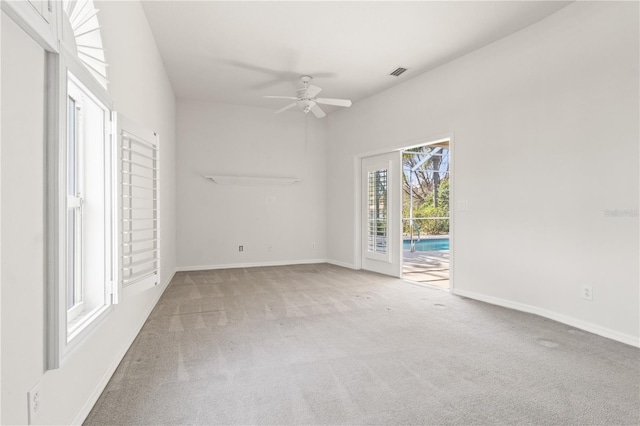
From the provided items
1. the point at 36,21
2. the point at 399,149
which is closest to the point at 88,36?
the point at 36,21

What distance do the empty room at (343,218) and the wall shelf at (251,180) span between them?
0.05m

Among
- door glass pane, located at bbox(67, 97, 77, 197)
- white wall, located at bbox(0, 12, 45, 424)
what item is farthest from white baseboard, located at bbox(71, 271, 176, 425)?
door glass pane, located at bbox(67, 97, 77, 197)

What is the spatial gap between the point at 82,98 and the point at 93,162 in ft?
1.18

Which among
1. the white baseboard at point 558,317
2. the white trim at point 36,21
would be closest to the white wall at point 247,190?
the white baseboard at point 558,317

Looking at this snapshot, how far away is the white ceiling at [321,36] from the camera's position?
10.4 ft

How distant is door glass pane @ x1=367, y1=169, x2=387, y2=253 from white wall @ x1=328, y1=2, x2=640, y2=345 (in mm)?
1194

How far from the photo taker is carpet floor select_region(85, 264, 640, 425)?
5.74 ft

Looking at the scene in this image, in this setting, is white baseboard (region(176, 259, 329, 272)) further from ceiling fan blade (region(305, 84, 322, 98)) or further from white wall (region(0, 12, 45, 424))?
white wall (region(0, 12, 45, 424))

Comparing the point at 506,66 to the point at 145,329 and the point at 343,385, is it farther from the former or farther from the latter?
the point at 145,329

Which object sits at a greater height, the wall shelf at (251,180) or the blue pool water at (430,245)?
the wall shelf at (251,180)

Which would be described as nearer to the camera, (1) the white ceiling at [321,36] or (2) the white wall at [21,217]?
(2) the white wall at [21,217]

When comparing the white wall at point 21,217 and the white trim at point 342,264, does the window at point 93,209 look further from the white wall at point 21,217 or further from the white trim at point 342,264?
the white trim at point 342,264

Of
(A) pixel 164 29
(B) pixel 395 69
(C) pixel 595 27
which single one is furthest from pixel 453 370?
(A) pixel 164 29

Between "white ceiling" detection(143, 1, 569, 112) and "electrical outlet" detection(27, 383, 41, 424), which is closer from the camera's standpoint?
"electrical outlet" detection(27, 383, 41, 424)
